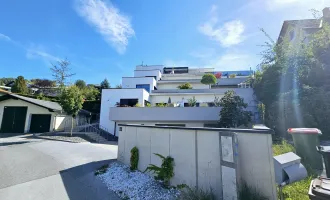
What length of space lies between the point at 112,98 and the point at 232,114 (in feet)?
46.9

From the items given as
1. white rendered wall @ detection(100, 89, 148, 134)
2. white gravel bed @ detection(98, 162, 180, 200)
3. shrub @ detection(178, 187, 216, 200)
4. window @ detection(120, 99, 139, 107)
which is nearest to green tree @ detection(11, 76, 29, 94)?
white rendered wall @ detection(100, 89, 148, 134)

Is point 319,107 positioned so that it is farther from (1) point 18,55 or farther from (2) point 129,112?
(1) point 18,55

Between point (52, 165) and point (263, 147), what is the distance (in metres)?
8.99

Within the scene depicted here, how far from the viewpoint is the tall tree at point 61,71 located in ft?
122

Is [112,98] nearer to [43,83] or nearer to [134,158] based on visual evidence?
[134,158]

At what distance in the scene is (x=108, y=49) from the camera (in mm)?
17609

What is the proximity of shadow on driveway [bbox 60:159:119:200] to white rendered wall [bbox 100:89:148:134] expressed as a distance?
42.5 feet

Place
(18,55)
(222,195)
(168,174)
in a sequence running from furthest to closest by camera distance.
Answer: (18,55)
(168,174)
(222,195)

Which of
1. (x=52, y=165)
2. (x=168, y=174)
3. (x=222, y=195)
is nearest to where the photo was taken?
(x=222, y=195)

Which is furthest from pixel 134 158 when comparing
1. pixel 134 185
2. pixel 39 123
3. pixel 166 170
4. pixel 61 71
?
pixel 61 71

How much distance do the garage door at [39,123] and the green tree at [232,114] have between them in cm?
2153

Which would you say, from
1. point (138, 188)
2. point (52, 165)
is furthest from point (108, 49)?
point (138, 188)

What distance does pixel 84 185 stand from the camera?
18.7 ft

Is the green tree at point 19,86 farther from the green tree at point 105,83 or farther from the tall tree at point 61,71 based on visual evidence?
the green tree at point 105,83
